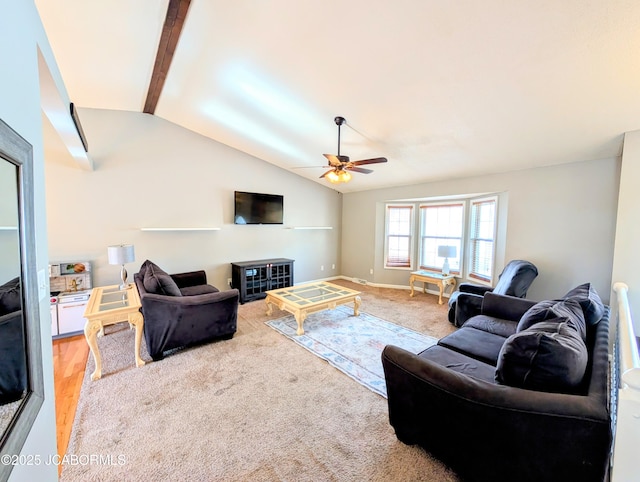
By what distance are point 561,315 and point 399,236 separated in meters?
4.66

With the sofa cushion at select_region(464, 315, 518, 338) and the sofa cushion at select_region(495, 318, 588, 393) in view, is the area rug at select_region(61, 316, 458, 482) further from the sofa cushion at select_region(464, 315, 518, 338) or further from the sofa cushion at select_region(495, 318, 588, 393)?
the sofa cushion at select_region(464, 315, 518, 338)

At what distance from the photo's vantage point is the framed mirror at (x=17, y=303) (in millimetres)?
977

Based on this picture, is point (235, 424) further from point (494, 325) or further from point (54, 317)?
point (54, 317)

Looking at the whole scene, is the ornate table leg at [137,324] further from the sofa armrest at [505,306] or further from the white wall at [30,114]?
the sofa armrest at [505,306]

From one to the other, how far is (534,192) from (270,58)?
13.4 ft

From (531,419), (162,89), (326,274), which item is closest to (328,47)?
(162,89)

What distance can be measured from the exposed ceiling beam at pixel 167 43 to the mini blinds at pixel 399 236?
16.0ft

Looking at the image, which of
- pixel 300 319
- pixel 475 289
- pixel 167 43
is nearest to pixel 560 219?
pixel 475 289

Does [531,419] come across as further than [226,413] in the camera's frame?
No

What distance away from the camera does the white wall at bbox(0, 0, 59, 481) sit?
40.8 inches

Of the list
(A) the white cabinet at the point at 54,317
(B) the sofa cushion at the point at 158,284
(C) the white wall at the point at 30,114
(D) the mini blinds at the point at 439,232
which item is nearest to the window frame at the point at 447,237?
(D) the mini blinds at the point at 439,232

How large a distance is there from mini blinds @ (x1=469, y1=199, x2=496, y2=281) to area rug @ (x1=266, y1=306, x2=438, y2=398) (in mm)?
2244

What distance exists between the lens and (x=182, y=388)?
2.50 m

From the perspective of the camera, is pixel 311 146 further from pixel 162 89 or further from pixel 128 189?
pixel 128 189
